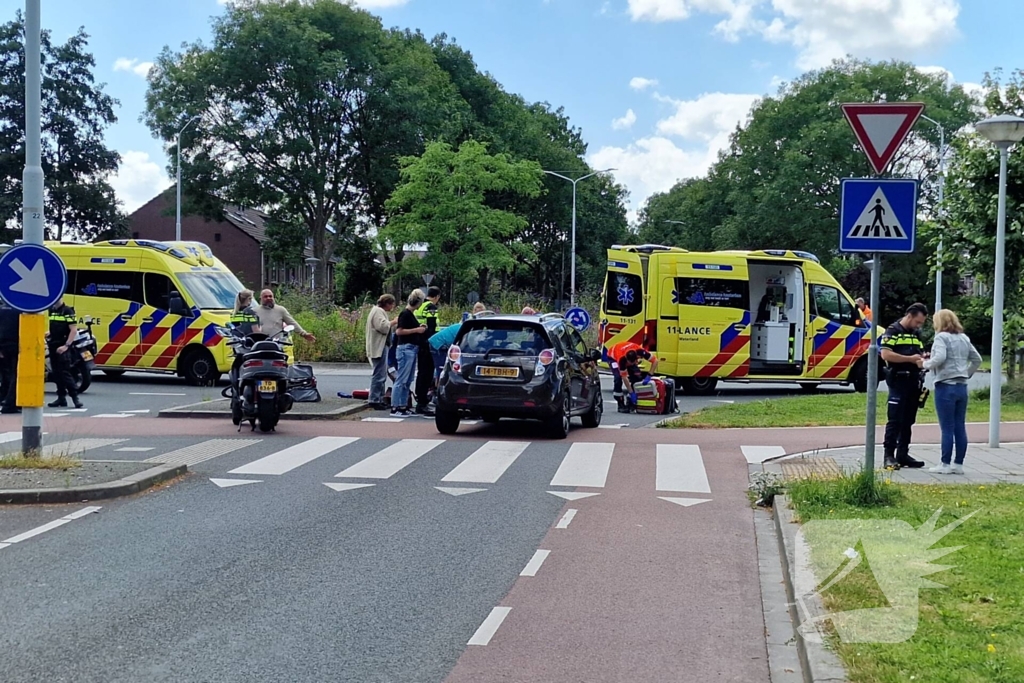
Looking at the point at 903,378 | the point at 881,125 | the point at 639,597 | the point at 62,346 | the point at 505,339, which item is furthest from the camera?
the point at 62,346

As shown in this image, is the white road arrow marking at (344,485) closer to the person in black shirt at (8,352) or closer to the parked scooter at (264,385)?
the parked scooter at (264,385)

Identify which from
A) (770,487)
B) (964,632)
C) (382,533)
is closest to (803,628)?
(964,632)

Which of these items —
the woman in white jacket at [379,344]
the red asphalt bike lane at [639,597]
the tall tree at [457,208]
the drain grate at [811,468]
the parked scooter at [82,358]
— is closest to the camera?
the red asphalt bike lane at [639,597]

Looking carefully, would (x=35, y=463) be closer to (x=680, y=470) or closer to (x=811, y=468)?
(x=680, y=470)

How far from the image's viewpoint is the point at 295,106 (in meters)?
49.7

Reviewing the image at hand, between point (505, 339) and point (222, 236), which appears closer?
point (505, 339)

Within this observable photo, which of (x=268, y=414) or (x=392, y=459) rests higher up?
(x=268, y=414)

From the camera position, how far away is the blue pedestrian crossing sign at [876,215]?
8.65 meters

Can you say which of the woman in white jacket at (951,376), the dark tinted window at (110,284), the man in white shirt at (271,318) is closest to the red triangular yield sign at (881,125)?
the woman in white jacket at (951,376)

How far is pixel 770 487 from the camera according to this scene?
9.70 metres

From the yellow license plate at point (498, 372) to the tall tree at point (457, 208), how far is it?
101 ft

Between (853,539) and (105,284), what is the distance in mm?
18232

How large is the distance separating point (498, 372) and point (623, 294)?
902 centimetres

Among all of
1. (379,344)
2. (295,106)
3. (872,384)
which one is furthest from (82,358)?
(295,106)
